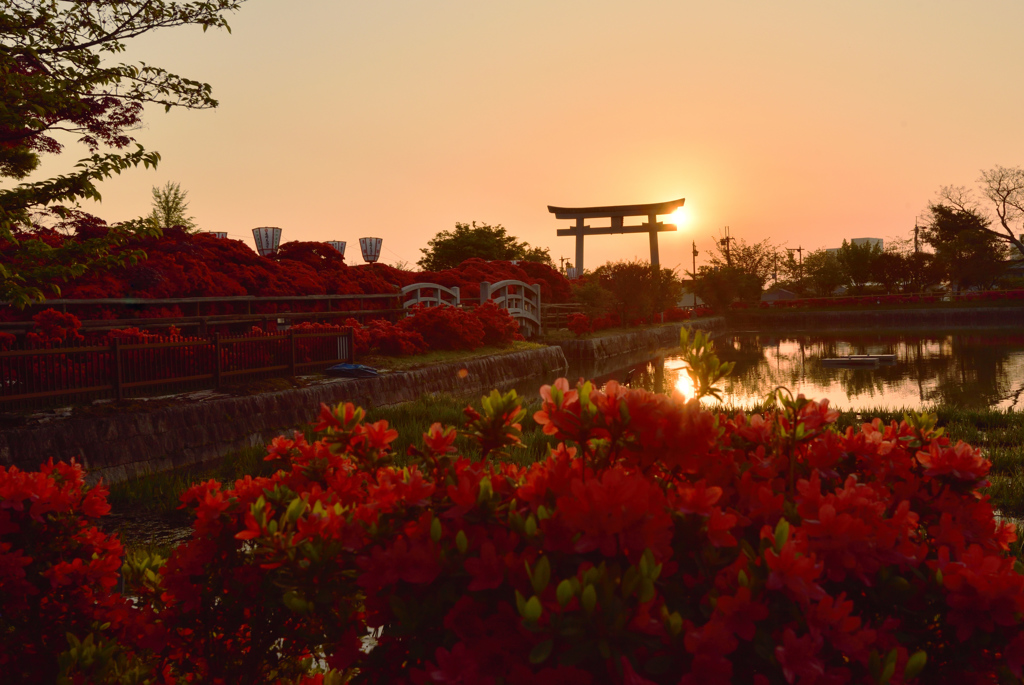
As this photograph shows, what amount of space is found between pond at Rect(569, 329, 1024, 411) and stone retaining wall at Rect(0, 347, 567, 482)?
4.26m

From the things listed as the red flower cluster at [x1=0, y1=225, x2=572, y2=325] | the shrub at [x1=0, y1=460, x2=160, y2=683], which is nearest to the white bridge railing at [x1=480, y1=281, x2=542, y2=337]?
the red flower cluster at [x1=0, y1=225, x2=572, y2=325]

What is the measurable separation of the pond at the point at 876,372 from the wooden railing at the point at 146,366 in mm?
5054

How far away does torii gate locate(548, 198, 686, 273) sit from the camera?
36.3 m

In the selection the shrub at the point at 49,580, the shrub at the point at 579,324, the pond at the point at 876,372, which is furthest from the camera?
the shrub at the point at 579,324

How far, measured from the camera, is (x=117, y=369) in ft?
27.5

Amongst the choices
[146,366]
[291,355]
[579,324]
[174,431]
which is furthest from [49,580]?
[579,324]

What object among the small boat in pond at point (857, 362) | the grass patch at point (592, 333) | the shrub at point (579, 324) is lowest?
the small boat in pond at point (857, 362)

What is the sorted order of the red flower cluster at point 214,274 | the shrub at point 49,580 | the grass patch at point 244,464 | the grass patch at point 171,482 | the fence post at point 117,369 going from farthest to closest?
the red flower cluster at point 214,274 < the fence post at point 117,369 < the grass patch at point 244,464 < the grass patch at point 171,482 < the shrub at point 49,580

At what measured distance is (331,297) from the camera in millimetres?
17016

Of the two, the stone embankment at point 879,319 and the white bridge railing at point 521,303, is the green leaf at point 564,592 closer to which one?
the white bridge railing at point 521,303

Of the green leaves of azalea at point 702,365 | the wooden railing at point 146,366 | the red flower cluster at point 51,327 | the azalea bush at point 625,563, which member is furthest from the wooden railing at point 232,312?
the green leaves of azalea at point 702,365

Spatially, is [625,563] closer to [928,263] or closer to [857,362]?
[857,362]

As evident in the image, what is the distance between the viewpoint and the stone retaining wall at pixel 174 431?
7078 mm

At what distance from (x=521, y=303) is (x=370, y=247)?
5.35m
